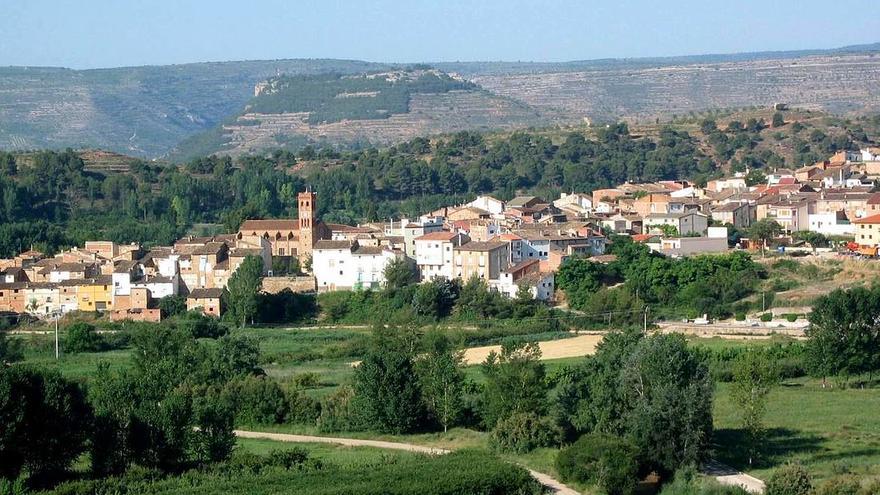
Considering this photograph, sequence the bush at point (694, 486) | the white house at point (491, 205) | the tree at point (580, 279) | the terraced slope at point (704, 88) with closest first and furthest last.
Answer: the bush at point (694, 486)
the tree at point (580, 279)
the white house at point (491, 205)
the terraced slope at point (704, 88)

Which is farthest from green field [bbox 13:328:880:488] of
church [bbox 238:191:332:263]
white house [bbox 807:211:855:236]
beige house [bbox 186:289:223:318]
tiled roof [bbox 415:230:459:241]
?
white house [bbox 807:211:855:236]

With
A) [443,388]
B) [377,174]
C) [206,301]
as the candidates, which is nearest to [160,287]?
[206,301]

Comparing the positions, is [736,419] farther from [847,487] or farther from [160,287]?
[160,287]

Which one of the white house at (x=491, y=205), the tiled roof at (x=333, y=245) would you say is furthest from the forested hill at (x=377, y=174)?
the tiled roof at (x=333, y=245)

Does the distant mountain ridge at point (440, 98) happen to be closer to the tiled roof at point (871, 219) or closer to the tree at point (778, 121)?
the tree at point (778, 121)

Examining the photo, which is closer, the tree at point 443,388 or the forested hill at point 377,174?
the tree at point 443,388

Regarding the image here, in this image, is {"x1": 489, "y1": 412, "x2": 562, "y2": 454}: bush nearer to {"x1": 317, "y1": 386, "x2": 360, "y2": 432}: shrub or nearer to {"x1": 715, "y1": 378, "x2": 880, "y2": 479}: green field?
{"x1": 715, "y1": 378, "x2": 880, "y2": 479}: green field

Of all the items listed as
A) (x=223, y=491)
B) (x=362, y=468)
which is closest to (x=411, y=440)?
(x=362, y=468)
